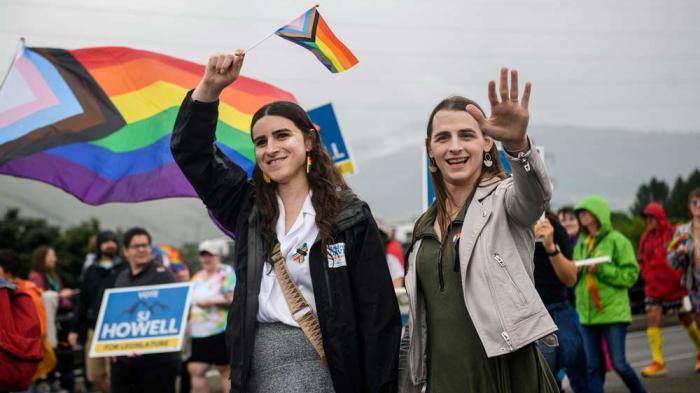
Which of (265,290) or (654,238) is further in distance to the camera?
(654,238)

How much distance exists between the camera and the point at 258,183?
428 cm

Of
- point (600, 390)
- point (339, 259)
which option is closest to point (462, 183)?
point (339, 259)

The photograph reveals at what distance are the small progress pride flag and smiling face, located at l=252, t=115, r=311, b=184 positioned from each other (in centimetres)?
49

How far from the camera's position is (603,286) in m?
9.15

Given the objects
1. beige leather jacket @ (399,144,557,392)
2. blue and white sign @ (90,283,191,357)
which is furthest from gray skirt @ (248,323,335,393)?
blue and white sign @ (90,283,191,357)

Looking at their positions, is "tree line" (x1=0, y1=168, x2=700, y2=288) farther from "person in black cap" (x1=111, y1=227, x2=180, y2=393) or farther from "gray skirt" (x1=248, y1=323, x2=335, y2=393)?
"gray skirt" (x1=248, y1=323, x2=335, y2=393)

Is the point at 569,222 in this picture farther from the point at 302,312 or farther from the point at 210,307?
the point at 302,312

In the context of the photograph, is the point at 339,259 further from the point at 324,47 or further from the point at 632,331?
the point at 632,331

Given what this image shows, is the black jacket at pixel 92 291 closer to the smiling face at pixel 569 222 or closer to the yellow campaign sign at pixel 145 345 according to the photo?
the yellow campaign sign at pixel 145 345

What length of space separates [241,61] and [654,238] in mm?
9703

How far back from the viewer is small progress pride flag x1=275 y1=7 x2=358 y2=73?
4.48 metres

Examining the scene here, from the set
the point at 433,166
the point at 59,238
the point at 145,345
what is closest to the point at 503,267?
the point at 433,166

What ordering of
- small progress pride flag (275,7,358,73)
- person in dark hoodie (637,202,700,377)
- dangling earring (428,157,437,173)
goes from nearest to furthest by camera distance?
dangling earring (428,157,437,173)
small progress pride flag (275,7,358,73)
person in dark hoodie (637,202,700,377)

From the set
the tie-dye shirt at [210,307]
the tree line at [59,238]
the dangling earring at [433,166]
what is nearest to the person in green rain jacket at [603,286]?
the tie-dye shirt at [210,307]
